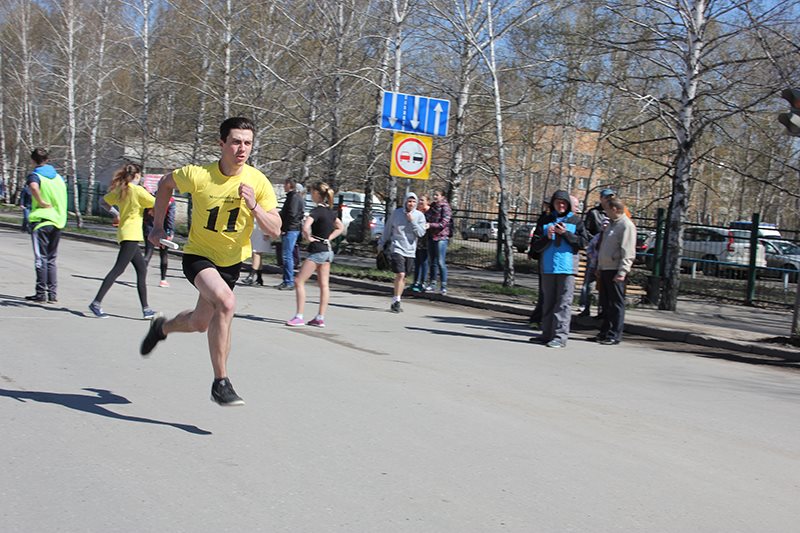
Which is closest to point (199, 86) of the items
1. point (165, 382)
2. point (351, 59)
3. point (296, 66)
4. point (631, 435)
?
point (296, 66)

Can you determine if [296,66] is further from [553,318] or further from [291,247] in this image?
[553,318]

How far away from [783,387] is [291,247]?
9608mm

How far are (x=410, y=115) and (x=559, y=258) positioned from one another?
24.3 ft

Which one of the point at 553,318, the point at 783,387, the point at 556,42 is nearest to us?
the point at 783,387

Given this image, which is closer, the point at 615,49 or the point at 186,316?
the point at 186,316

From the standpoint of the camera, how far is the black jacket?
1612cm

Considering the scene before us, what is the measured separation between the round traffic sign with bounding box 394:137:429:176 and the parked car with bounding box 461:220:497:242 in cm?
923

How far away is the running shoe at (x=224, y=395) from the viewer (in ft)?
19.2

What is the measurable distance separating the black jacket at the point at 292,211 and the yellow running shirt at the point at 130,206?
542 cm

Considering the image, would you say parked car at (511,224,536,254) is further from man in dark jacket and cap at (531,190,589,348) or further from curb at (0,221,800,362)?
man in dark jacket and cap at (531,190,589,348)

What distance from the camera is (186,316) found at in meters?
6.28

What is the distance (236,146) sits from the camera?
593cm

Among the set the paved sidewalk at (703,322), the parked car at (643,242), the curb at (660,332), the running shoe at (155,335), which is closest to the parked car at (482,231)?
the paved sidewalk at (703,322)

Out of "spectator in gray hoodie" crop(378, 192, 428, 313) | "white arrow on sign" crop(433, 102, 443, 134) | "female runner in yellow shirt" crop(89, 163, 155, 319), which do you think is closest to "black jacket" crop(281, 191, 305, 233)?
"spectator in gray hoodie" crop(378, 192, 428, 313)
